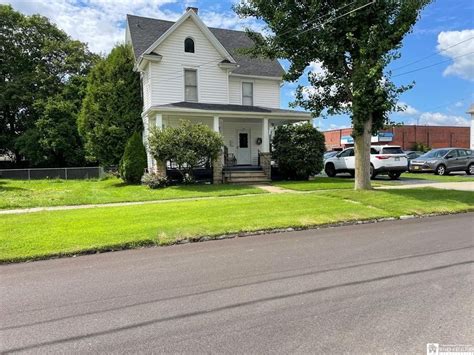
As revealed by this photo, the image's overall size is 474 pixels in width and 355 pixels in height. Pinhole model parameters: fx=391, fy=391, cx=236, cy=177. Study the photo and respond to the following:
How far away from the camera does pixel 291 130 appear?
20.0m

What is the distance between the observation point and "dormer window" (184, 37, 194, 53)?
69.6 feet

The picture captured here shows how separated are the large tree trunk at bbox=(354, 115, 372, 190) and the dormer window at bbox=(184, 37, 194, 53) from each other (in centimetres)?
1147

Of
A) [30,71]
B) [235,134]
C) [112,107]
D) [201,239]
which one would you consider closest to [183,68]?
[112,107]

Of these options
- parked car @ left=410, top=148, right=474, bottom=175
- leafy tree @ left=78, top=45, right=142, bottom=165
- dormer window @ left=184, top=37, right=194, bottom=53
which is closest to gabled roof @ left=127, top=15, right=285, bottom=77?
leafy tree @ left=78, top=45, right=142, bottom=165

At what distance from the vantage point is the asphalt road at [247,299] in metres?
3.47

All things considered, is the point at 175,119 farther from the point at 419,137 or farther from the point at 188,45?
the point at 419,137

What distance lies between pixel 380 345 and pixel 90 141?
19.8 metres

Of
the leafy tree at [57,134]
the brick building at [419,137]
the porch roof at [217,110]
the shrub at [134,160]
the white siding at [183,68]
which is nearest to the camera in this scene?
the porch roof at [217,110]

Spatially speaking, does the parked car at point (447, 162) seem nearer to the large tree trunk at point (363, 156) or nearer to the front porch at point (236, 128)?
the front porch at point (236, 128)

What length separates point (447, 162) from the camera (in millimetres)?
24172

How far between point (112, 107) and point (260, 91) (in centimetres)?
883

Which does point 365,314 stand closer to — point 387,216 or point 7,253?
point 7,253

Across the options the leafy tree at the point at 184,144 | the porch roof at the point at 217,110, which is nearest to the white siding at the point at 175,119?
the porch roof at the point at 217,110

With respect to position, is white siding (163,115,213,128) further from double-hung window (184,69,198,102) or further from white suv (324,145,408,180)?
white suv (324,145,408,180)
